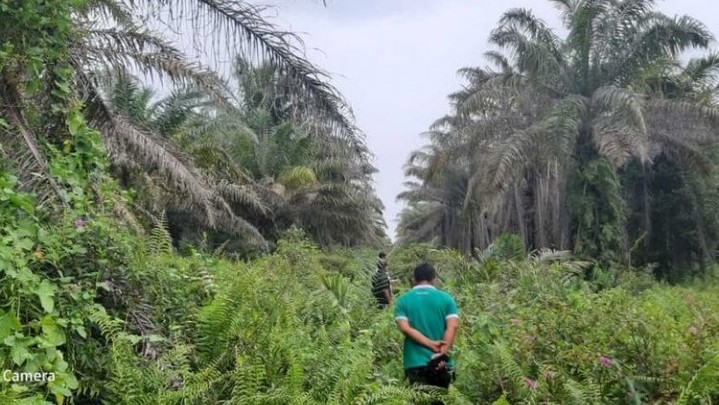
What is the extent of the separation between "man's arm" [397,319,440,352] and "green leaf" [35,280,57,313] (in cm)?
259

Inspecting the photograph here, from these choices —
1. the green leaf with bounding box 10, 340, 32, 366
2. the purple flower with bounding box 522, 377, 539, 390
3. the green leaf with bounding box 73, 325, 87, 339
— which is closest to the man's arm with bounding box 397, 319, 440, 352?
the purple flower with bounding box 522, 377, 539, 390

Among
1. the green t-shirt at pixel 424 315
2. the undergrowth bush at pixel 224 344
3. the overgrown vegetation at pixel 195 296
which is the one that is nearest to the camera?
the undergrowth bush at pixel 224 344

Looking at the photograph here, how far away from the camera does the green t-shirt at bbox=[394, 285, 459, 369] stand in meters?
5.24

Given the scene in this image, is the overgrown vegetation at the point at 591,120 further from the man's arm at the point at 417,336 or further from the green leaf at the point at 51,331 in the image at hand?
the green leaf at the point at 51,331

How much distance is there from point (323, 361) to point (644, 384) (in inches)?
90.4

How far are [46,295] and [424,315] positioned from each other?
2793 mm

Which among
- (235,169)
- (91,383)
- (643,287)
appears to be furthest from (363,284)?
(91,383)

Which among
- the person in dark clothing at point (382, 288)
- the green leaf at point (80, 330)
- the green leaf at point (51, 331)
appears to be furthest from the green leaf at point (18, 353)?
the person in dark clothing at point (382, 288)

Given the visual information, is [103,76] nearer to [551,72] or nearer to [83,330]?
[83,330]

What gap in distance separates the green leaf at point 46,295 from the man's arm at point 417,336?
2.59 meters

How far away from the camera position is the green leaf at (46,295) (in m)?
3.43

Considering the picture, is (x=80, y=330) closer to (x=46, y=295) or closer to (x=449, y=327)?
(x=46, y=295)

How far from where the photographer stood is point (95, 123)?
23.1 feet

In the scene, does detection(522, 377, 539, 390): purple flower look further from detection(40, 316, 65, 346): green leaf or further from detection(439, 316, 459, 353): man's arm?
detection(40, 316, 65, 346): green leaf
